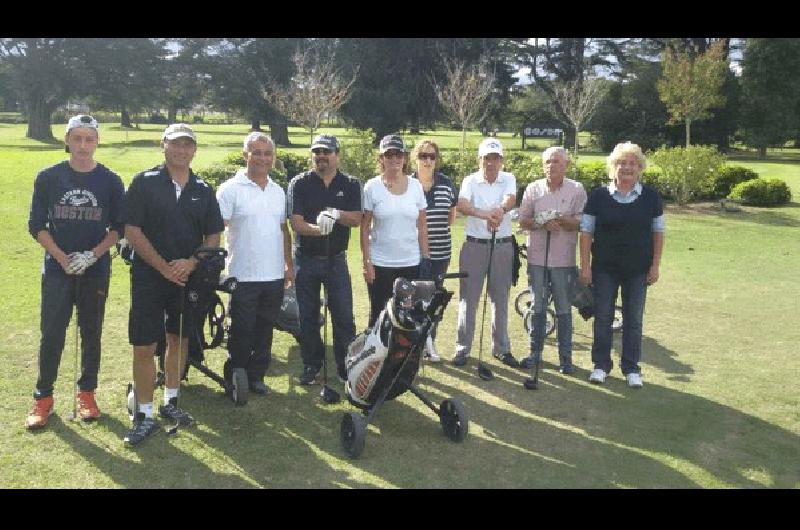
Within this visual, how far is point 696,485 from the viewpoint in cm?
427

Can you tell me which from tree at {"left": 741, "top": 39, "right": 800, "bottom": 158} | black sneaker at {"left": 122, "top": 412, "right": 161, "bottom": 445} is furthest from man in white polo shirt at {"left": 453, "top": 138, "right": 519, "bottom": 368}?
tree at {"left": 741, "top": 39, "right": 800, "bottom": 158}

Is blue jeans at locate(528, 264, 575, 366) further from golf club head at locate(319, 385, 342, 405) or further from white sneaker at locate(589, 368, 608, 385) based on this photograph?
golf club head at locate(319, 385, 342, 405)

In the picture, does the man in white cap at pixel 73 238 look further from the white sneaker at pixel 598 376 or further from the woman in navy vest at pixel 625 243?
the white sneaker at pixel 598 376

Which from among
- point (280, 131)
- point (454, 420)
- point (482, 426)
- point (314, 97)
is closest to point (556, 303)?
point (482, 426)

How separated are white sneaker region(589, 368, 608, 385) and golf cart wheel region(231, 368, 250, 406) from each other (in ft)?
9.55

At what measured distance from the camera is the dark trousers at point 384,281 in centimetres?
570

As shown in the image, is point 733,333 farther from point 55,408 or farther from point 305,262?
point 55,408

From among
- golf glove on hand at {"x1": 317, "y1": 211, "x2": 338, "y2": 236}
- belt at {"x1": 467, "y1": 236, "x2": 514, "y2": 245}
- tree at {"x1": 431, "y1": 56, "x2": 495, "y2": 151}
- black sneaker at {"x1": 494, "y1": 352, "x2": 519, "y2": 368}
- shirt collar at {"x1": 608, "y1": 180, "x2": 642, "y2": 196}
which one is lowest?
black sneaker at {"x1": 494, "y1": 352, "x2": 519, "y2": 368}

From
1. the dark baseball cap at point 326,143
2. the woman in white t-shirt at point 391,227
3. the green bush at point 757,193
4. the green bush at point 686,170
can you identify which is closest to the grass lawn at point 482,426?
the woman in white t-shirt at point 391,227

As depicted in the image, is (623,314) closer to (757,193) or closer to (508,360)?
(508,360)

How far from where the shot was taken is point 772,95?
43125 millimetres

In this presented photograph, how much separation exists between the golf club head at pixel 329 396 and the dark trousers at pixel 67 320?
5.47ft

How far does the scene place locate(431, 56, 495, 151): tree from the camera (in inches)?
1330
